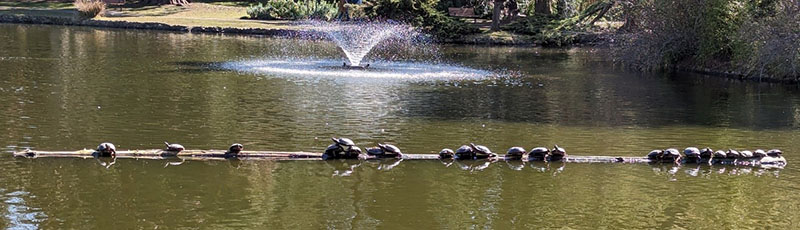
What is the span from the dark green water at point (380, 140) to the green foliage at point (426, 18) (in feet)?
48.3

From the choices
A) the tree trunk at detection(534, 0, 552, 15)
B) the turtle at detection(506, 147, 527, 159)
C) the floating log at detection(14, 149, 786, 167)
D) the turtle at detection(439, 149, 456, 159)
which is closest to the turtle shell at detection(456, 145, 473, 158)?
the turtle at detection(439, 149, 456, 159)

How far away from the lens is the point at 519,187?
49.9ft

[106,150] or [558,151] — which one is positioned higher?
[106,150]

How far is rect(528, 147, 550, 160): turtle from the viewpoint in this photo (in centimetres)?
1705

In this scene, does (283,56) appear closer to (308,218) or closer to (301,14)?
(301,14)

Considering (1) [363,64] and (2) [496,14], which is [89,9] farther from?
(1) [363,64]

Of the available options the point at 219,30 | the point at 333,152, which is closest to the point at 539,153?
the point at 333,152

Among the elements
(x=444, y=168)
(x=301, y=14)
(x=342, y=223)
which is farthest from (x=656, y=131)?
(x=301, y=14)

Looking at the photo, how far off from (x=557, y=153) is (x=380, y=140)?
3.48 m

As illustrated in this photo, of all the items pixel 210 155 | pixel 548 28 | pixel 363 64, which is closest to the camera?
pixel 210 155

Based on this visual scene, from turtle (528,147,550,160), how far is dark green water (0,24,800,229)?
351 millimetres

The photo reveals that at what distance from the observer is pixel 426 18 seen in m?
49.2

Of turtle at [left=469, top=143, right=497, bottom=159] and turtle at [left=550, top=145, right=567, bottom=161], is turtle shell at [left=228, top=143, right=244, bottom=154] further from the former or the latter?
turtle at [left=550, top=145, right=567, bottom=161]

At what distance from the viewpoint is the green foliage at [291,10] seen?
56.0 metres
